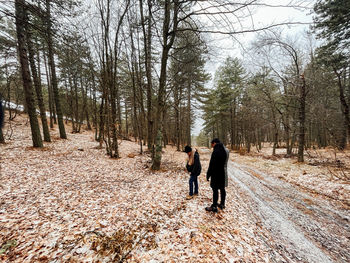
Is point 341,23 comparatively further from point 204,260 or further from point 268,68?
point 204,260

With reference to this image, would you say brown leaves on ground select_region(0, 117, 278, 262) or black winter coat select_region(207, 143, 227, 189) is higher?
black winter coat select_region(207, 143, 227, 189)

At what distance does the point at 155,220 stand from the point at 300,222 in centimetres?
421

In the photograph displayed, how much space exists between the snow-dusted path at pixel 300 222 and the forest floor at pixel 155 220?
0.02 meters

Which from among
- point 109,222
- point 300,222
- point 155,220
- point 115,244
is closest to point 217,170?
point 155,220

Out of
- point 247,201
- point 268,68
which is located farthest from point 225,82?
point 247,201

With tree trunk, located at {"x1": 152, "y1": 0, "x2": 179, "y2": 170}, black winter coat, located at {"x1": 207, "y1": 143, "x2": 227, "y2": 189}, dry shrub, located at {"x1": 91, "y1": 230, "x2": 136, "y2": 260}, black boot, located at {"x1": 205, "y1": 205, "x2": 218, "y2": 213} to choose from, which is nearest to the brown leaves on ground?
dry shrub, located at {"x1": 91, "y1": 230, "x2": 136, "y2": 260}

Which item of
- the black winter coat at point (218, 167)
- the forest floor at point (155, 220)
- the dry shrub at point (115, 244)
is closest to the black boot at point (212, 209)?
the forest floor at point (155, 220)

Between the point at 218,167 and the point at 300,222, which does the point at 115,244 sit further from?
the point at 300,222

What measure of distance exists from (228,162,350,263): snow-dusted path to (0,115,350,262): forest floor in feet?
0.08

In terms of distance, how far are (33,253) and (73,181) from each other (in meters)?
3.12

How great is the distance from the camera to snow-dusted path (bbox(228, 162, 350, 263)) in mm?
2670

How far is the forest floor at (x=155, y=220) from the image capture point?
7.71 feet

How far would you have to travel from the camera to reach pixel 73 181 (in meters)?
4.83

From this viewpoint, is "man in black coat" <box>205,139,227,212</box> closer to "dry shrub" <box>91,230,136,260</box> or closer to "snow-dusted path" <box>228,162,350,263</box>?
"snow-dusted path" <box>228,162,350,263</box>
